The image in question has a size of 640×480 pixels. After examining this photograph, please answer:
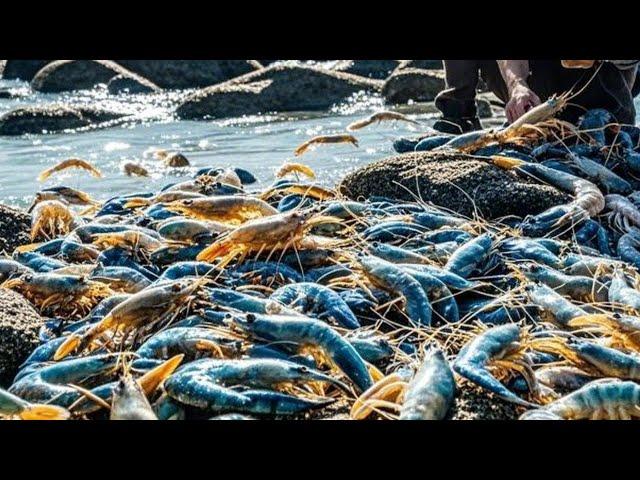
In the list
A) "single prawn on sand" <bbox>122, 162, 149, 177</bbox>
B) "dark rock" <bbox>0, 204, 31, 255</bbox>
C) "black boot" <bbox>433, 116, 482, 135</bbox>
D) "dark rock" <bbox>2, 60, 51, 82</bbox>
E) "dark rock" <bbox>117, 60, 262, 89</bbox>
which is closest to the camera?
"dark rock" <bbox>0, 204, 31, 255</bbox>

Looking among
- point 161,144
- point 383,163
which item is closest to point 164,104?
point 161,144

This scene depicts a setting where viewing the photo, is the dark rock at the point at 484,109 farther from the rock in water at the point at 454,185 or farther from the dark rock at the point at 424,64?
the rock in water at the point at 454,185

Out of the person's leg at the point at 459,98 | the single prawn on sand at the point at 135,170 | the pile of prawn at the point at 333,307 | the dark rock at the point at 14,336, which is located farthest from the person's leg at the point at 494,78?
the dark rock at the point at 14,336

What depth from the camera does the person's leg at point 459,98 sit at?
8453 mm

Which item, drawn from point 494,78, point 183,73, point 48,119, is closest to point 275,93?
point 48,119

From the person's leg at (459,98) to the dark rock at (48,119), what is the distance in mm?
7816

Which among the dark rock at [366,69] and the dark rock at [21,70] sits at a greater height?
the dark rock at [21,70]

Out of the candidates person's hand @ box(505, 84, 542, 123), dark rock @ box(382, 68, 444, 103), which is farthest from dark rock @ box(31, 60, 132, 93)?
person's hand @ box(505, 84, 542, 123)

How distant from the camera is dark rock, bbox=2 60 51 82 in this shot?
2186 centimetres

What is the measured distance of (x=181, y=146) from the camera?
1250 cm

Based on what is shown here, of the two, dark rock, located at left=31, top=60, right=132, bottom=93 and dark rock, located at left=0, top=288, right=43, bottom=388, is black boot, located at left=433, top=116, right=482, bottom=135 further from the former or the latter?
dark rock, located at left=31, top=60, right=132, bottom=93

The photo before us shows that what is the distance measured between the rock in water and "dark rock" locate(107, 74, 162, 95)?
1376cm
